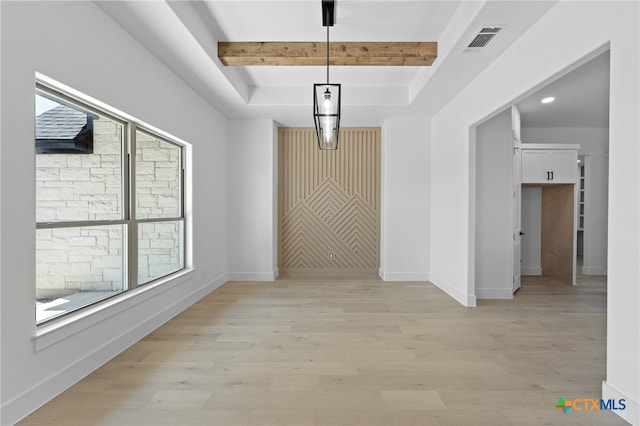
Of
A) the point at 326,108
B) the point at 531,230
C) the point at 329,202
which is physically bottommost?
the point at 531,230

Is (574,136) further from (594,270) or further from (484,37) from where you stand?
(484,37)

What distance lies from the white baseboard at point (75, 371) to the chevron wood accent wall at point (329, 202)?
9.17 feet

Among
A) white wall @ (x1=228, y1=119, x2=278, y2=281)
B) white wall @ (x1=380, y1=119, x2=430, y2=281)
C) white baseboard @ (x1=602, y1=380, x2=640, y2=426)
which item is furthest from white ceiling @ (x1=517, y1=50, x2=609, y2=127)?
white wall @ (x1=228, y1=119, x2=278, y2=281)

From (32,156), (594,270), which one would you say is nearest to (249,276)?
(32,156)

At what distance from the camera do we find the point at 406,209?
18.1ft

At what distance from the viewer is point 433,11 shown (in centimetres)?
300

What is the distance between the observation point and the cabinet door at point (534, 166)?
202 inches

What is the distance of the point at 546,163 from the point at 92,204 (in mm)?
6180

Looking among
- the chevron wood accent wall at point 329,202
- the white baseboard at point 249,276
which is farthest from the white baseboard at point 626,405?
the white baseboard at point 249,276

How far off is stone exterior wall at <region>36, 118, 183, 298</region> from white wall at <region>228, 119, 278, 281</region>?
1679mm

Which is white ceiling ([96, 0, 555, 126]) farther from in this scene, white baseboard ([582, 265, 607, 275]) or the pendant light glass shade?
white baseboard ([582, 265, 607, 275])

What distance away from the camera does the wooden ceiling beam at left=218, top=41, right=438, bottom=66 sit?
3.52m

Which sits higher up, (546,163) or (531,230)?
→ (546,163)

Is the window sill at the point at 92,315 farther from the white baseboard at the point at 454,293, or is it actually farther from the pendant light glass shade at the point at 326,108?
the white baseboard at the point at 454,293
